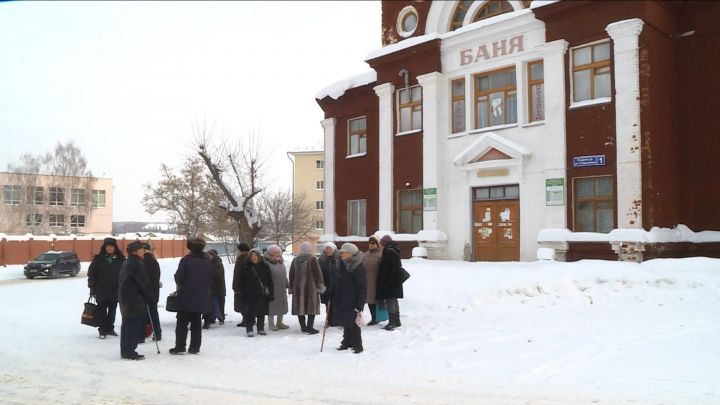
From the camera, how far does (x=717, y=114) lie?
51.8ft

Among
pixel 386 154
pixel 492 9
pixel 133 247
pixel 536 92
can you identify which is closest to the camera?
pixel 133 247

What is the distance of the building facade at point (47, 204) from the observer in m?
65.7

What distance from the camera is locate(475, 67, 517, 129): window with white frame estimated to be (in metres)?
18.0

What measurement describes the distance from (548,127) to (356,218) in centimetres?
867

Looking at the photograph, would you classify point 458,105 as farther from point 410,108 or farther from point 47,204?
point 47,204

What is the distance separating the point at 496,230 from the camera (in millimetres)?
18250

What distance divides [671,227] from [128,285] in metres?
13.3

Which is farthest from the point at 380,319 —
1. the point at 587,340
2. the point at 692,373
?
the point at 692,373

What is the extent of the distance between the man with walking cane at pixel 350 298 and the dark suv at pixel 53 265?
24985 mm

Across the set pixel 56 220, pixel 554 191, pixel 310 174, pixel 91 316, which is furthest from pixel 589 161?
pixel 56 220

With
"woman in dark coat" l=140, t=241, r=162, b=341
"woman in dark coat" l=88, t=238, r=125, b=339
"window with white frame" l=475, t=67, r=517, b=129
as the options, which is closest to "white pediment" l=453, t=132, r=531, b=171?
"window with white frame" l=475, t=67, r=517, b=129

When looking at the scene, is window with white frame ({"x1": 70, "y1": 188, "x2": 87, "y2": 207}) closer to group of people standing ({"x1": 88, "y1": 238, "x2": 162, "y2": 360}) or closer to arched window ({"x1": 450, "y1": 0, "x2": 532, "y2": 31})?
arched window ({"x1": 450, "y1": 0, "x2": 532, "y2": 31})

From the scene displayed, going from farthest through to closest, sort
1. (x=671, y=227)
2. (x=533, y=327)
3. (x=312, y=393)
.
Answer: (x=671, y=227)
(x=533, y=327)
(x=312, y=393)

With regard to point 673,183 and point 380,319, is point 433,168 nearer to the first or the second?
point 673,183
